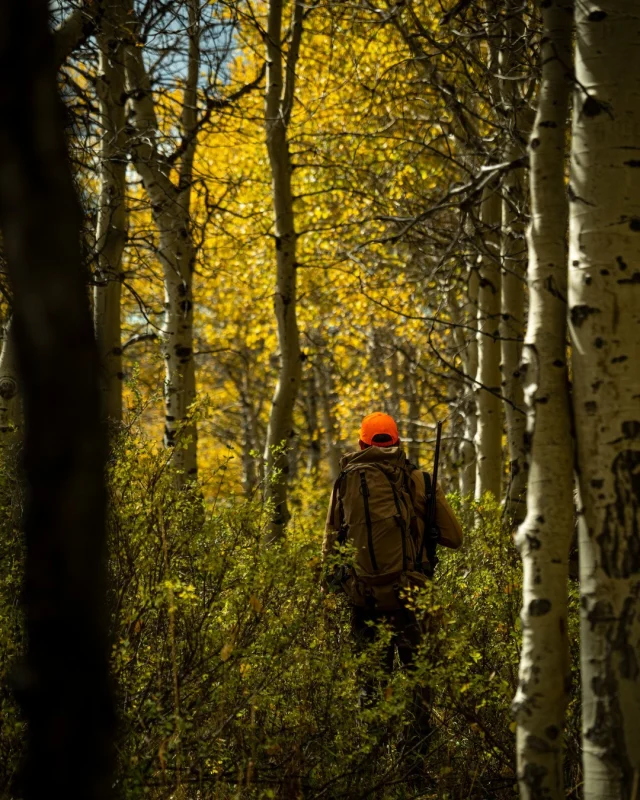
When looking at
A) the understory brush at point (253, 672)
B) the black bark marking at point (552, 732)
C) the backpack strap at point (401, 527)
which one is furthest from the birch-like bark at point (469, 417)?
the black bark marking at point (552, 732)

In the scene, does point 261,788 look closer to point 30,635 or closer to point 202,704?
point 202,704

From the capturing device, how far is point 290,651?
401 cm

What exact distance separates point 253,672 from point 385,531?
143cm

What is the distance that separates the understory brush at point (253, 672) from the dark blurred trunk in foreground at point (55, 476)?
1.19 metres

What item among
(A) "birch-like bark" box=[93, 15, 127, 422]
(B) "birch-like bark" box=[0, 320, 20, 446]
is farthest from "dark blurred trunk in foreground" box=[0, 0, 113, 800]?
(A) "birch-like bark" box=[93, 15, 127, 422]

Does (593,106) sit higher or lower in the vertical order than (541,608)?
higher

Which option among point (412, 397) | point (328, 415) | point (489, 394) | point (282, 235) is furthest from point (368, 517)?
point (328, 415)

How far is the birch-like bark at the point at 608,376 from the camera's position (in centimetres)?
285

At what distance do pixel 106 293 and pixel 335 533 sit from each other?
Result: 411 centimetres

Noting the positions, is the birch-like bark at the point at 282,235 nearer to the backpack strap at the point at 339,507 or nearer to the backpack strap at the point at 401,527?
the backpack strap at the point at 339,507

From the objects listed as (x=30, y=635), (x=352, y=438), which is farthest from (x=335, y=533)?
(x=352, y=438)

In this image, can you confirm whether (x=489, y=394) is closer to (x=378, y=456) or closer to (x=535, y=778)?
(x=378, y=456)

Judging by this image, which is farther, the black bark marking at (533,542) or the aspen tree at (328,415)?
the aspen tree at (328,415)

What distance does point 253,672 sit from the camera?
3.85 meters
